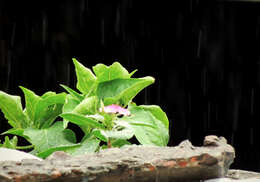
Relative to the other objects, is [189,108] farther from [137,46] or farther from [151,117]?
[151,117]

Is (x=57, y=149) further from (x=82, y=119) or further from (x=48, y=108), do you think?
(x=48, y=108)

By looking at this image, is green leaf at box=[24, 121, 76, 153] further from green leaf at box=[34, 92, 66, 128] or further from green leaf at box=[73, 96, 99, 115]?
green leaf at box=[73, 96, 99, 115]

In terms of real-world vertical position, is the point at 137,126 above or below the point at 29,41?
below

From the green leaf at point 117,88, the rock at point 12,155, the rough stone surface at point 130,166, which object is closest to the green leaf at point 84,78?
the green leaf at point 117,88

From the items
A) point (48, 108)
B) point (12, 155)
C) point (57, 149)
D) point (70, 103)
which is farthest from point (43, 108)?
point (12, 155)

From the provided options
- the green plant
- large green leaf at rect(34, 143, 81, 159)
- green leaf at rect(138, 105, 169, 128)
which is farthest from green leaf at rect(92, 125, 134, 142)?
green leaf at rect(138, 105, 169, 128)

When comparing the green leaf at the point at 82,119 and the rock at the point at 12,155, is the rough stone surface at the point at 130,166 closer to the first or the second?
the rock at the point at 12,155

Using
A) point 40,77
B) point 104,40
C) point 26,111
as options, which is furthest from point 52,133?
point 104,40
